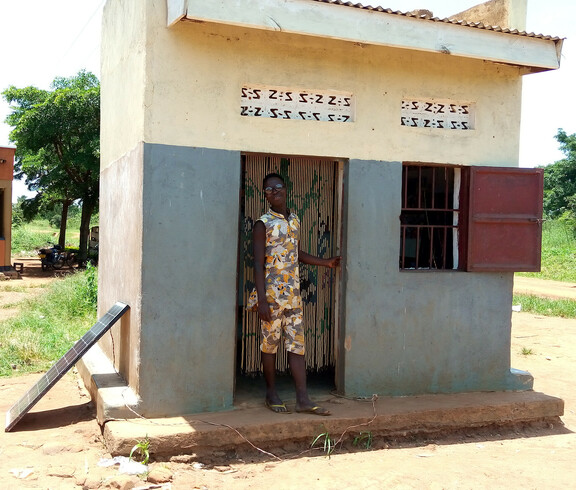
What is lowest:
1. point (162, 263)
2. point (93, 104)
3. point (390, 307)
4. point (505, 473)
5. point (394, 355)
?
point (505, 473)

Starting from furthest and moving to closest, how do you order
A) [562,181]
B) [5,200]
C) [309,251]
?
[562,181] < [5,200] < [309,251]

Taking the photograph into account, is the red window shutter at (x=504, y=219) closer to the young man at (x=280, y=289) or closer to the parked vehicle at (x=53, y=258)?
the young man at (x=280, y=289)

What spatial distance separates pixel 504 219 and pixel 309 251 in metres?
1.82

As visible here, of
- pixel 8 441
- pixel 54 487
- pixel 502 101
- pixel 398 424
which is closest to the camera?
pixel 54 487

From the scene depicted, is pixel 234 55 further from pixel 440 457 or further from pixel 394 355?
pixel 440 457

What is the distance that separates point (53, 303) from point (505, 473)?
8956 mm

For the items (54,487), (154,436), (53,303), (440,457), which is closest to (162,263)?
(154,436)

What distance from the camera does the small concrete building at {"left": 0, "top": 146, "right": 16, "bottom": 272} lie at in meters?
17.8

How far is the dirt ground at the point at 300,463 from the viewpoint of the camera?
4055 millimetres

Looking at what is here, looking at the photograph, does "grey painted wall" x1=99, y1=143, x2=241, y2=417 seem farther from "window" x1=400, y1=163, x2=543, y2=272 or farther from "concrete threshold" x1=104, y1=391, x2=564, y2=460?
"window" x1=400, y1=163, x2=543, y2=272

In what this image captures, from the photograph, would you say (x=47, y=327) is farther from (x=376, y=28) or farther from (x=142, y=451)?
(x=376, y=28)

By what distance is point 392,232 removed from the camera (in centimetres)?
536

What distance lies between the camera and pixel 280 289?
4883 mm

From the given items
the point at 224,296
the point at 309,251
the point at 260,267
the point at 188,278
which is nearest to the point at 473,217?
the point at 309,251
